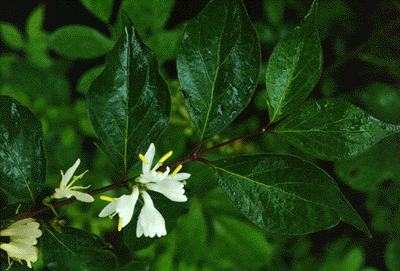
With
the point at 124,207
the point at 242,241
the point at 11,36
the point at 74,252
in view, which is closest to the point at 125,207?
the point at 124,207

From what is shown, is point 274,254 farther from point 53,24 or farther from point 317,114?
point 53,24

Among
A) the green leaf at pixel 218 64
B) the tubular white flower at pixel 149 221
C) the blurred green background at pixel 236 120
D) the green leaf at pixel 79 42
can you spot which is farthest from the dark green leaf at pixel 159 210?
the green leaf at pixel 79 42

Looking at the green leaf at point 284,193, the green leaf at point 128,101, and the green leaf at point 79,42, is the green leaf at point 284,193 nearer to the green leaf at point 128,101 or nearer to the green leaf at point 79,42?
the green leaf at point 128,101

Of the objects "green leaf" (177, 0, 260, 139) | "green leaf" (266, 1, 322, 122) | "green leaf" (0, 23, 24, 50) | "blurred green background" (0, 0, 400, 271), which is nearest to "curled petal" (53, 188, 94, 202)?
"green leaf" (177, 0, 260, 139)

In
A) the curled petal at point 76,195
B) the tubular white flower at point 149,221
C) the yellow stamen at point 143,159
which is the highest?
the yellow stamen at point 143,159

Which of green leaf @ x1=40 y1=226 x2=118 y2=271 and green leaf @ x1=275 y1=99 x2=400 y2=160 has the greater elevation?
green leaf @ x1=275 y1=99 x2=400 y2=160

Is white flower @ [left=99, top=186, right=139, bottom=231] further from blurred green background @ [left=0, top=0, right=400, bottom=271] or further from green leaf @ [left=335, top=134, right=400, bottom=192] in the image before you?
green leaf @ [left=335, top=134, right=400, bottom=192]
